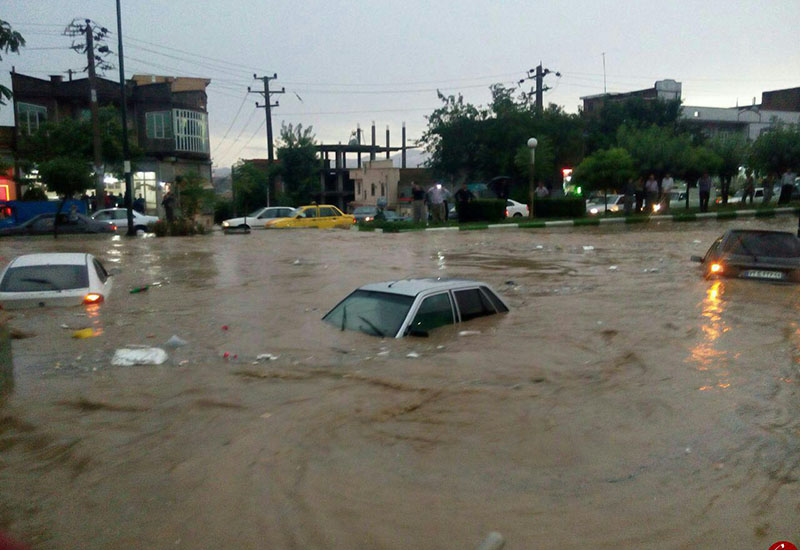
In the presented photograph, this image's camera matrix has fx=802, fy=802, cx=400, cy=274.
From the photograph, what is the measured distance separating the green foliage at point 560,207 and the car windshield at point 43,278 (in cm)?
2458

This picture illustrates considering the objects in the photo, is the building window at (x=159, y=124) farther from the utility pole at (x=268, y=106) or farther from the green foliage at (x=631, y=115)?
the green foliage at (x=631, y=115)

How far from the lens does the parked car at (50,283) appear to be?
36.3ft

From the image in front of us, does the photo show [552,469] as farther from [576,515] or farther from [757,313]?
[757,313]

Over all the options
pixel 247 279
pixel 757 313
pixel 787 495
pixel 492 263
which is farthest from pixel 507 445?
pixel 492 263

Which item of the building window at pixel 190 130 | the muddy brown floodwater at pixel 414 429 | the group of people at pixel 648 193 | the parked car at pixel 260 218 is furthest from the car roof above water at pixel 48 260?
the building window at pixel 190 130

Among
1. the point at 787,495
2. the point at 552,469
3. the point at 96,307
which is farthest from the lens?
the point at 96,307

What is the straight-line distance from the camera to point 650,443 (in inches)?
244

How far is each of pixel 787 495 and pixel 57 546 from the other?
451cm

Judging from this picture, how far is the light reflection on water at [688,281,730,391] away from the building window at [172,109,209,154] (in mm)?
43055

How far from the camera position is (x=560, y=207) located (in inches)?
1321

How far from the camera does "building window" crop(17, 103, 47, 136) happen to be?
44969 mm

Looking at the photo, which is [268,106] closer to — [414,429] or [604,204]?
[604,204]

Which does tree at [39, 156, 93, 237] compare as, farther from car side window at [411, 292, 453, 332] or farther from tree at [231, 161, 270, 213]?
car side window at [411, 292, 453, 332]

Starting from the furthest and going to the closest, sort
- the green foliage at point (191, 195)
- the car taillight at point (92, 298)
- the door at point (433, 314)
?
1. the green foliage at point (191, 195)
2. the car taillight at point (92, 298)
3. the door at point (433, 314)
